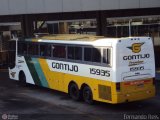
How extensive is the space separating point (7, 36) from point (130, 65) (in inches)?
817

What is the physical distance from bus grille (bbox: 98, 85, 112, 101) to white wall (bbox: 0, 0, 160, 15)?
10315 millimetres

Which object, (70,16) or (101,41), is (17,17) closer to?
(70,16)

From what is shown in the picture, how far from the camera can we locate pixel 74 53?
62.0ft

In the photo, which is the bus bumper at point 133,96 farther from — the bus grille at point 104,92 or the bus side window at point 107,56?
the bus side window at point 107,56

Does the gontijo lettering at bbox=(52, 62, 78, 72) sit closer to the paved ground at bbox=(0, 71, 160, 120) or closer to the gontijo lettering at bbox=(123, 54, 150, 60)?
the paved ground at bbox=(0, 71, 160, 120)

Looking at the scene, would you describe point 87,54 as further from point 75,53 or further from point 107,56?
point 107,56

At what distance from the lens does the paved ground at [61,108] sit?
15633 mm

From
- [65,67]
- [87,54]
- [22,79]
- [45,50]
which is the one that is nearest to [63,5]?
[22,79]

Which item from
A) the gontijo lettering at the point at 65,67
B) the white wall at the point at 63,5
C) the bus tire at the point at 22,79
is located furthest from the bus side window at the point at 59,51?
the white wall at the point at 63,5

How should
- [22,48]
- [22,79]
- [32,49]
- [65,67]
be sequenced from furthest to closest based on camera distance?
1. [22,79]
2. [22,48]
3. [32,49]
4. [65,67]

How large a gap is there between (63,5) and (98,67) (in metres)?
10.7

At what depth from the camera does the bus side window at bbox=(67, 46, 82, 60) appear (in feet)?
60.7

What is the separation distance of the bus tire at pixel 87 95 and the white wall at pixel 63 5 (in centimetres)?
942

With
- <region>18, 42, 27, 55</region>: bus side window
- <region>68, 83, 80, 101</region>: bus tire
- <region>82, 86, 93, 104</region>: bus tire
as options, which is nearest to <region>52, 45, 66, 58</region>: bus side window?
<region>68, 83, 80, 101</region>: bus tire
